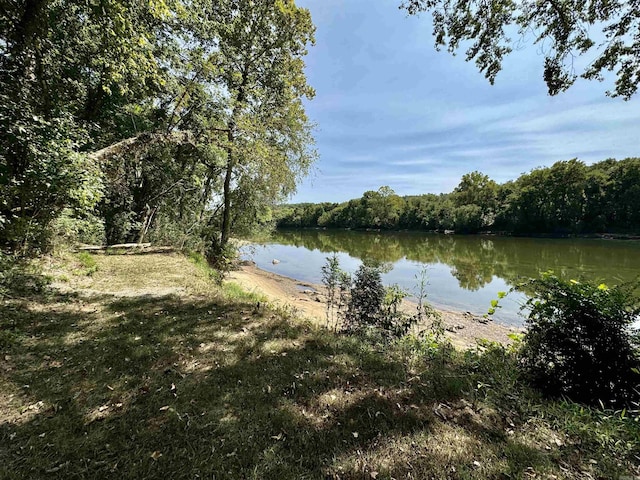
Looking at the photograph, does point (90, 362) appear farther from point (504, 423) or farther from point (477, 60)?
point (477, 60)

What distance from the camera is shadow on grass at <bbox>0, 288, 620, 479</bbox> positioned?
1.88 meters

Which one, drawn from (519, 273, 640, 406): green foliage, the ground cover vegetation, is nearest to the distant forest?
the ground cover vegetation

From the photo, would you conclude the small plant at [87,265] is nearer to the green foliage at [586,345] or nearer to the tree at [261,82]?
the tree at [261,82]

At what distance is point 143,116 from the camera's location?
10328 millimetres

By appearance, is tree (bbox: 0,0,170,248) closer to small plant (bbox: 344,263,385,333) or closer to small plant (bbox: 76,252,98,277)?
small plant (bbox: 76,252,98,277)

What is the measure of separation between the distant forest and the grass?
1084 inches

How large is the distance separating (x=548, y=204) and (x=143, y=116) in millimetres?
Answer: 56703

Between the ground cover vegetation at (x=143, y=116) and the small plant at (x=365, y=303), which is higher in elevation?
the ground cover vegetation at (x=143, y=116)

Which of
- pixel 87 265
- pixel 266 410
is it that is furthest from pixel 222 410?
pixel 87 265

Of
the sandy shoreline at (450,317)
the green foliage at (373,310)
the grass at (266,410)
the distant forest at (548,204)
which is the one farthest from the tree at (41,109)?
the distant forest at (548,204)

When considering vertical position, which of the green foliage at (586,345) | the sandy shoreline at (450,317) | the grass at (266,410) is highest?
the green foliage at (586,345)

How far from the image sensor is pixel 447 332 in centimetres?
896

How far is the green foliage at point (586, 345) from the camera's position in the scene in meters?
2.62

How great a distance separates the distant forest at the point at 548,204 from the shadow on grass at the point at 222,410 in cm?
2745
